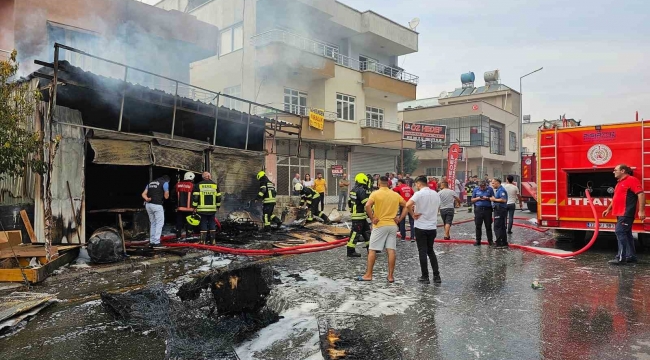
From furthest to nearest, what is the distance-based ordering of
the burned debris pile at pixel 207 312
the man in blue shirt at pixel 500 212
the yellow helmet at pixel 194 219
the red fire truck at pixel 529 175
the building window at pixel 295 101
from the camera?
the building window at pixel 295 101 < the red fire truck at pixel 529 175 < the yellow helmet at pixel 194 219 < the man in blue shirt at pixel 500 212 < the burned debris pile at pixel 207 312

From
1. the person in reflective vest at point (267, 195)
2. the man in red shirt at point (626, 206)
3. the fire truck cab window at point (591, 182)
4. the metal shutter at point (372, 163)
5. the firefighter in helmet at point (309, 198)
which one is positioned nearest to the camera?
the man in red shirt at point (626, 206)

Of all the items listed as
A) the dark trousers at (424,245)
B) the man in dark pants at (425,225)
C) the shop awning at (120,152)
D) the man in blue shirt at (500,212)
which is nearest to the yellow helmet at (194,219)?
the shop awning at (120,152)

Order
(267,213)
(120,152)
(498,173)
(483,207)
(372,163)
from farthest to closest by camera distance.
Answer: (498,173)
(372,163)
(267,213)
(483,207)
(120,152)

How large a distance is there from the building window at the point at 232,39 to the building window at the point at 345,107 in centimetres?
607

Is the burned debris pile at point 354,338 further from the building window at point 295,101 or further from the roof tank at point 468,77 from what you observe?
the roof tank at point 468,77

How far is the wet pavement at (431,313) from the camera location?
12.7ft

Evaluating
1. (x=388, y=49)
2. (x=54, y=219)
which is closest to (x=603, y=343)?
(x=54, y=219)

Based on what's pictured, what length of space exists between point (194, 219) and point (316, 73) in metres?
12.7

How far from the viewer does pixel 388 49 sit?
2742 cm

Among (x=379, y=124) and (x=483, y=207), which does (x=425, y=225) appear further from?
(x=379, y=124)

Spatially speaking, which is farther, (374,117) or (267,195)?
(374,117)

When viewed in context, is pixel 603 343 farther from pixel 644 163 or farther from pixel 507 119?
pixel 507 119

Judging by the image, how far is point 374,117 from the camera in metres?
26.4

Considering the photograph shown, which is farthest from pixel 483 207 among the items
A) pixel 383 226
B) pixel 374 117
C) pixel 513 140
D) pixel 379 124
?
pixel 513 140
